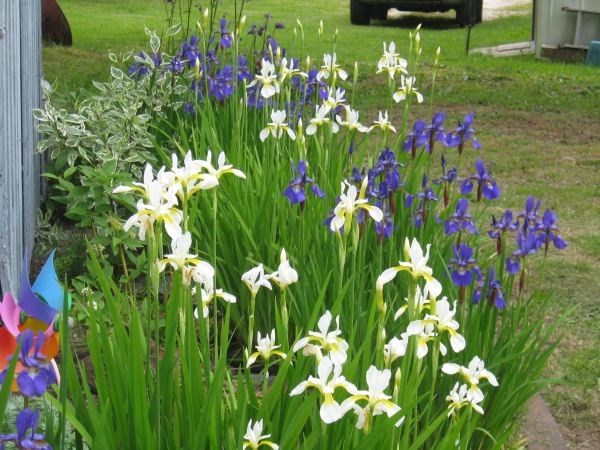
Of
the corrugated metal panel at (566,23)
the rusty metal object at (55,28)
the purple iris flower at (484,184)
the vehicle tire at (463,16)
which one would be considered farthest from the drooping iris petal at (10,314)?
the vehicle tire at (463,16)

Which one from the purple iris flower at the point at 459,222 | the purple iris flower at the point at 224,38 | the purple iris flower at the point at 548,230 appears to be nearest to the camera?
the purple iris flower at the point at 548,230

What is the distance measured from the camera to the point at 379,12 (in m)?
18.7

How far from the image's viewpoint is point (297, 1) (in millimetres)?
21312

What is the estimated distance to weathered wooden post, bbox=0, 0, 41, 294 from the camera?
358cm

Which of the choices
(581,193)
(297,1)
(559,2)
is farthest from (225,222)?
(297,1)

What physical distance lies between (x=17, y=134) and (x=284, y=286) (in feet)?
7.41

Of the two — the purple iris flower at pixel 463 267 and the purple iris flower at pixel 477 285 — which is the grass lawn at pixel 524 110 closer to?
the purple iris flower at pixel 477 285

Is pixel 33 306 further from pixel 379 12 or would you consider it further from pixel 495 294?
pixel 379 12

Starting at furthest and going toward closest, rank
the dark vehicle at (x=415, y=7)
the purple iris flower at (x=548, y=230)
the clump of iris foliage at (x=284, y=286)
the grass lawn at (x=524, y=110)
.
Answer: the dark vehicle at (x=415, y=7)
the grass lawn at (x=524, y=110)
the purple iris flower at (x=548, y=230)
the clump of iris foliage at (x=284, y=286)

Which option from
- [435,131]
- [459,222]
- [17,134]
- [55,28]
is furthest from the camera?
[55,28]

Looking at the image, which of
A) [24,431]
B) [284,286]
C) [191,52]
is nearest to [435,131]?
[284,286]

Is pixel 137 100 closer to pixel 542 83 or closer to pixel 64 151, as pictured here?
pixel 64 151

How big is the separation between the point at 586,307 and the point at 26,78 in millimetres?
2643

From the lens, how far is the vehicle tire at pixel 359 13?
17.9 m
